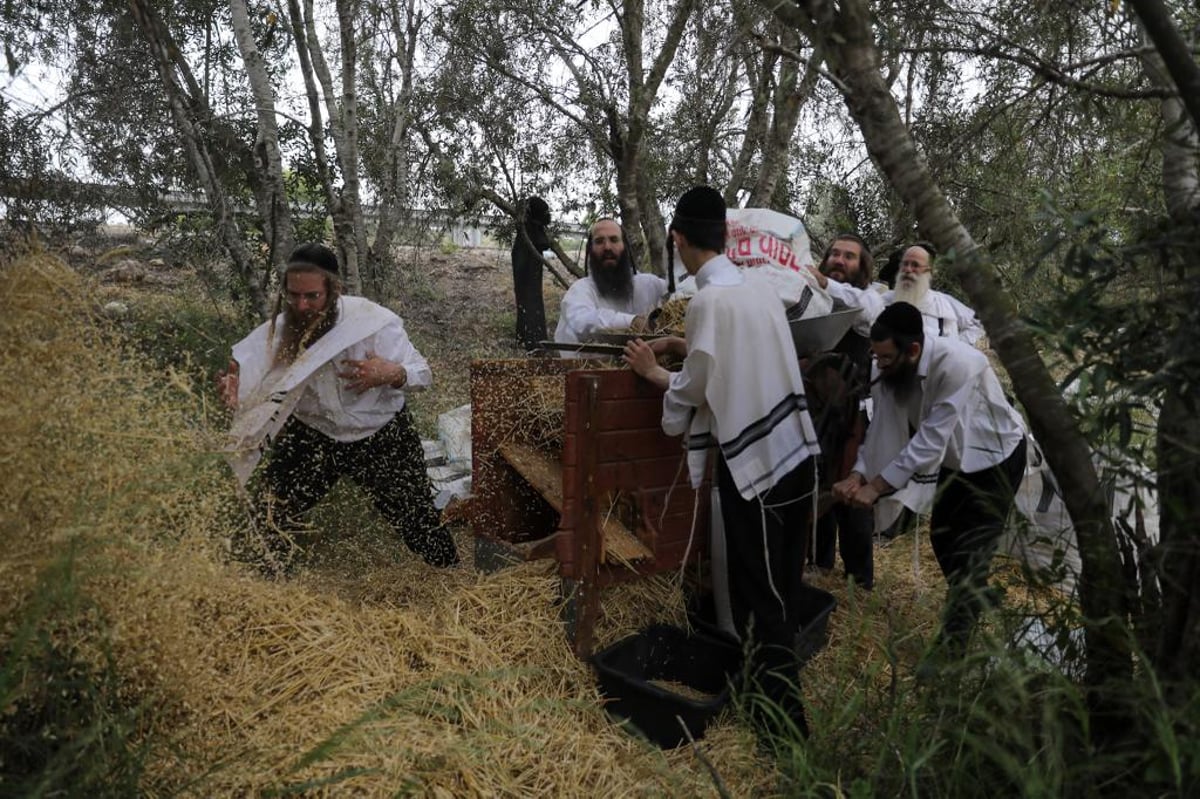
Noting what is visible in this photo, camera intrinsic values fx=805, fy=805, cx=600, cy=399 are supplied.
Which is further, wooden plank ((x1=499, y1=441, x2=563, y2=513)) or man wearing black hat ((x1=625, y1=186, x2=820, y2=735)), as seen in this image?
wooden plank ((x1=499, y1=441, x2=563, y2=513))

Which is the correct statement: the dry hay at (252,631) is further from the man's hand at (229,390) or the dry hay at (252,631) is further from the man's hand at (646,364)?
the man's hand at (646,364)

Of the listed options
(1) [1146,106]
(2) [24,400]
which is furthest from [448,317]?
(2) [24,400]

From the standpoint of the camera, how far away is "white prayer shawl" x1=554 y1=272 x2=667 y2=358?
4.85m

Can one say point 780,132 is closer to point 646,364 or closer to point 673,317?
point 673,317

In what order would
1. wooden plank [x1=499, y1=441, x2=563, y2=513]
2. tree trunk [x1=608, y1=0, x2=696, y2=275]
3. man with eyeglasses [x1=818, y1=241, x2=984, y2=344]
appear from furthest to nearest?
1. tree trunk [x1=608, y1=0, x2=696, y2=275]
2. man with eyeglasses [x1=818, y1=241, x2=984, y2=344]
3. wooden plank [x1=499, y1=441, x2=563, y2=513]

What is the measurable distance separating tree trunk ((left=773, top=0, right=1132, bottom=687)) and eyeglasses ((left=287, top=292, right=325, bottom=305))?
100 inches

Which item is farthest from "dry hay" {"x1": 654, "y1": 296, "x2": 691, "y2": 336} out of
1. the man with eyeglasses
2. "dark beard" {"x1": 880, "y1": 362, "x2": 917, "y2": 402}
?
the man with eyeglasses

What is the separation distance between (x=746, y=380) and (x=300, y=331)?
7.47ft

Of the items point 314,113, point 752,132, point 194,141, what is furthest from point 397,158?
point 752,132

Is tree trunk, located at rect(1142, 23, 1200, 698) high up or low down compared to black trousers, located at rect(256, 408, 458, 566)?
up

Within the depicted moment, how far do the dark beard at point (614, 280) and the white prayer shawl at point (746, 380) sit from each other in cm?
201

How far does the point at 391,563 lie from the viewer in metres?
4.31

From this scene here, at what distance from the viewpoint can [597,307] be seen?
4980 millimetres

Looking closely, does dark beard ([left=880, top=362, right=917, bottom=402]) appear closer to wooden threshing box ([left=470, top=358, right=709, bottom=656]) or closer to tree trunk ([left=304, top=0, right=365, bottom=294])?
wooden threshing box ([left=470, top=358, right=709, bottom=656])
